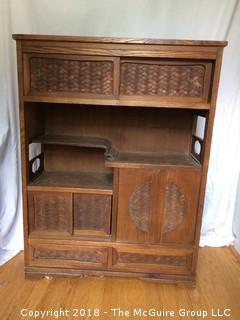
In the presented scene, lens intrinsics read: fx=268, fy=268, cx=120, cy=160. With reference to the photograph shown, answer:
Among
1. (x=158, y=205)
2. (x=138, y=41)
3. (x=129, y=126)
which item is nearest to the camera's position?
(x=138, y=41)

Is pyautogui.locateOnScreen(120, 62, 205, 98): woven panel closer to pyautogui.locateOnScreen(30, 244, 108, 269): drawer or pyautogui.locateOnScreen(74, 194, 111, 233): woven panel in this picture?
pyautogui.locateOnScreen(74, 194, 111, 233): woven panel

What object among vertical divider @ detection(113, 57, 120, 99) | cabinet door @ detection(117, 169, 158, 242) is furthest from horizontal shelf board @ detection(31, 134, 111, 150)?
vertical divider @ detection(113, 57, 120, 99)

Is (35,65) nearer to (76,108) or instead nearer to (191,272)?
(76,108)

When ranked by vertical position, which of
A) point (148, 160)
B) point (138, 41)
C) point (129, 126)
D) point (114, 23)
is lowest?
point (148, 160)

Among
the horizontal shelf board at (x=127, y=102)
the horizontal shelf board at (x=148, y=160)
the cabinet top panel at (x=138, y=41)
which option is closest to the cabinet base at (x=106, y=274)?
the horizontal shelf board at (x=148, y=160)

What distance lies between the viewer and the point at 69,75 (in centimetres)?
141

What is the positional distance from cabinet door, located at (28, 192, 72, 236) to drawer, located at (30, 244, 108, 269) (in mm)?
95

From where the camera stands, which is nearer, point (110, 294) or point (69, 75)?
point (69, 75)

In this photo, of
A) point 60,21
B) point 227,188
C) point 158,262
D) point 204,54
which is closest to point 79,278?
point 158,262

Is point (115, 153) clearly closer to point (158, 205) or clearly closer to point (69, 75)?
point (158, 205)

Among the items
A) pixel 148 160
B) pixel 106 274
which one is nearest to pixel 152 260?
pixel 106 274

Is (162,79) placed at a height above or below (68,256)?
above

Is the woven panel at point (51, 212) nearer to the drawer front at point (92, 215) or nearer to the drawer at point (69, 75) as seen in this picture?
the drawer front at point (92, 215)

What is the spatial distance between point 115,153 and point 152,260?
0.70 metres
